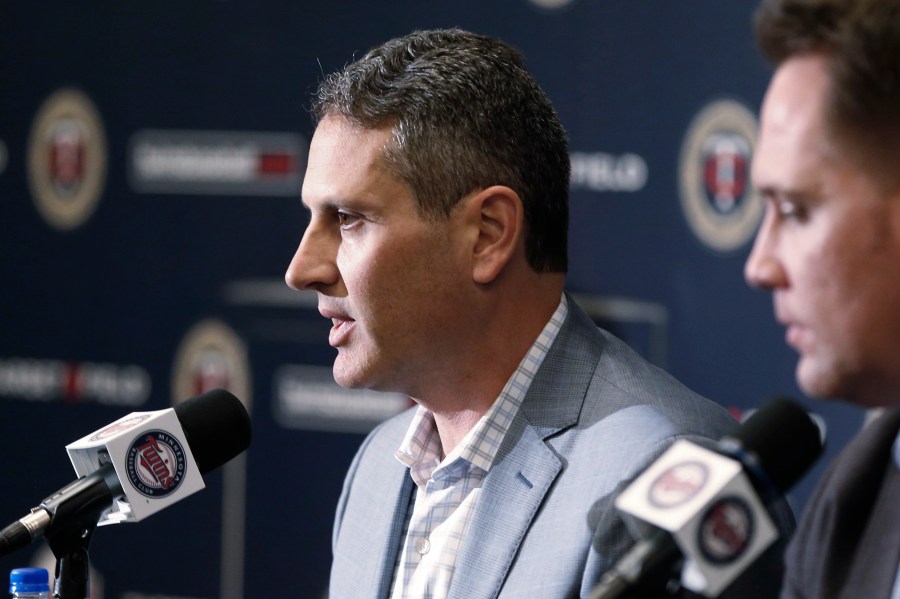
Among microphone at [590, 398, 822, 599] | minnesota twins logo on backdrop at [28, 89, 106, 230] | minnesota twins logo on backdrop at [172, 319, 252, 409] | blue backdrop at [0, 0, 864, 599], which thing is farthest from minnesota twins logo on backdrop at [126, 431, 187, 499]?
minnesota twins logo on backdrop at [28, 89, 106, 230]

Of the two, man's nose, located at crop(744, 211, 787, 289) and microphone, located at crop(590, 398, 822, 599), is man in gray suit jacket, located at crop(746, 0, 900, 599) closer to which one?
man's nose, located at crop(744, 211, 787, 289)

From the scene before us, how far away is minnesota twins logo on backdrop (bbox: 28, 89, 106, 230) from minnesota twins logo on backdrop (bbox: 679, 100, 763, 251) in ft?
5.45

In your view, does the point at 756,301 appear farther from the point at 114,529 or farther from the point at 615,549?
the point at 114,529

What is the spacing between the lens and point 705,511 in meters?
0.95

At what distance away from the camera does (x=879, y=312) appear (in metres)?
1.09

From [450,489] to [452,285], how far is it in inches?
11.4

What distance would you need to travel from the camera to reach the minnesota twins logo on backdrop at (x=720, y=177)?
2.44 metres

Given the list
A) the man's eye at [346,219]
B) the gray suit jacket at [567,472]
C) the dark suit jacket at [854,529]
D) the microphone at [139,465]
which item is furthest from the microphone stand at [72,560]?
the dark suit jacket at [854,529]

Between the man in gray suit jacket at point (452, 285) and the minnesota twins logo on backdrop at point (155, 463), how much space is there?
0.36m

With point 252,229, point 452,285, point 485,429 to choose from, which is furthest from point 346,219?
point 252,229

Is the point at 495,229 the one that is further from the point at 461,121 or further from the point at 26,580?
the point at 26,580

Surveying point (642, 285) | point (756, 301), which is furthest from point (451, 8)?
point (756, 301)

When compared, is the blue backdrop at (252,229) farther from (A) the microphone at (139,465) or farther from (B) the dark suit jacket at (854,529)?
(A) the microphone at (139,465)

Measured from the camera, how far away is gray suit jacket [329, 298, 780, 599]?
60.1 inches
